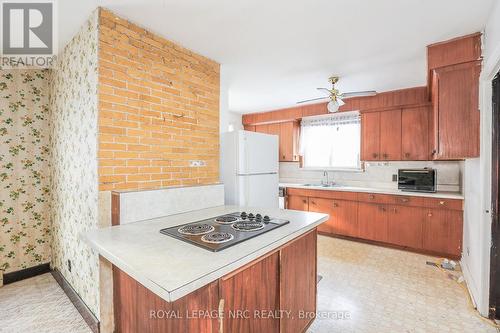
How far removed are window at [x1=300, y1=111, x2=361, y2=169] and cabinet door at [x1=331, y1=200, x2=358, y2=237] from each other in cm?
88

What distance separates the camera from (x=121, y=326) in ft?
5.47

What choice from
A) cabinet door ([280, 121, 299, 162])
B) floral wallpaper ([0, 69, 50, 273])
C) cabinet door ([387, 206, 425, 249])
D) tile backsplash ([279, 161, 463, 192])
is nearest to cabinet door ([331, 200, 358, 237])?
cabinet door ([387, 206, 425, 249])

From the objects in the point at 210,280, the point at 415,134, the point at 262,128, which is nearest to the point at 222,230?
the point at 210,280

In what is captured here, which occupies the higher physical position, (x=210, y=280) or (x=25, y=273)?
(x=210, y=280)

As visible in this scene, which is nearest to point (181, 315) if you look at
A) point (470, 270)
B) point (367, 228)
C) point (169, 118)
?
point (169, 118)

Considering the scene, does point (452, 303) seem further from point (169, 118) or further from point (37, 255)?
point (37, 255)

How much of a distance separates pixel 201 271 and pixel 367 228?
11.5 feet

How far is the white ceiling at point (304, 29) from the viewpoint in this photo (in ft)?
5.89

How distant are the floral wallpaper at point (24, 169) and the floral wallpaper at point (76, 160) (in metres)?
0.19

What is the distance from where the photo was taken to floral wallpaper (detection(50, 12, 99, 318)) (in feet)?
6.16

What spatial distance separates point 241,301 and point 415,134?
373 cm

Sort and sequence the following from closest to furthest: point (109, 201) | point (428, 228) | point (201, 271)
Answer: point (201, 271)
point (109, 201)
point (428, 228)

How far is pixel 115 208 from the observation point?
1.79 metres

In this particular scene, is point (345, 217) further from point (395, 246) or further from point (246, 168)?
point (246, 168)
